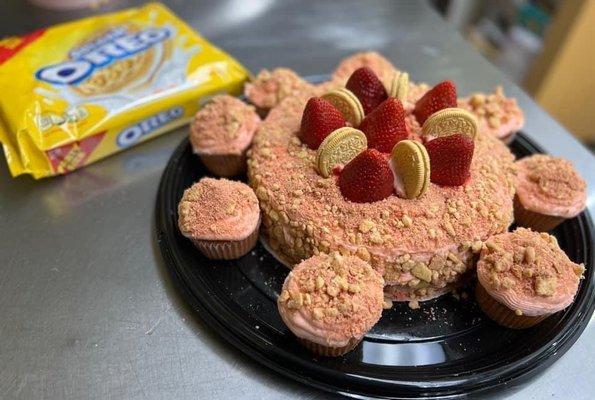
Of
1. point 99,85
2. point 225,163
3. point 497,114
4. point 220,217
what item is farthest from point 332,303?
point 99,85

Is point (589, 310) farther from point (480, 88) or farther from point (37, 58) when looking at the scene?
point (37, 58)

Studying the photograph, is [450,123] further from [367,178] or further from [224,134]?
[224,134]

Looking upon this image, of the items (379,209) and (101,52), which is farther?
(101,52)

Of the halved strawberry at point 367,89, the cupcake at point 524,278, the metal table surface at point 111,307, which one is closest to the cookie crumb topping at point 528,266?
the cupcake at point 524,278

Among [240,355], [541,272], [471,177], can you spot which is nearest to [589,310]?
[541,272]

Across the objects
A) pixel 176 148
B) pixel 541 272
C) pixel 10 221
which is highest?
pixel 541 272

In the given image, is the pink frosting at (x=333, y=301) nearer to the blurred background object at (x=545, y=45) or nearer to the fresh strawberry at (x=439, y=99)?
the fresh strawberry at (x=439, y=99)

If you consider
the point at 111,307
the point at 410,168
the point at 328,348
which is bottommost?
the point at 111,307
